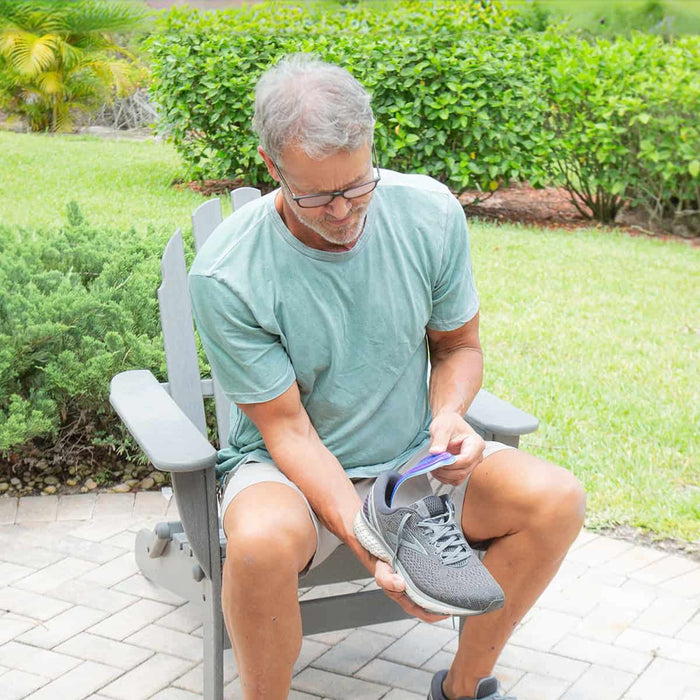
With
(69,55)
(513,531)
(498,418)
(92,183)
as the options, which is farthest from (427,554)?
(69,55)

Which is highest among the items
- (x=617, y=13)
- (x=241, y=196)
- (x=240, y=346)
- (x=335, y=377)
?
(x=617, y=13)

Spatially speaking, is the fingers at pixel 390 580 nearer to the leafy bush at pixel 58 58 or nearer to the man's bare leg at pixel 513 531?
the man's bare leg at pixel 513 531

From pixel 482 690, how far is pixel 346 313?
996 millimetres

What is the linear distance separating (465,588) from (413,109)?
6.98 m

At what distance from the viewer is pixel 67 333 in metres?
3.96

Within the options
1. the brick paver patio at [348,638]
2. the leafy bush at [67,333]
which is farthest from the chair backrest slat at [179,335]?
the leafy bush at [67,333]

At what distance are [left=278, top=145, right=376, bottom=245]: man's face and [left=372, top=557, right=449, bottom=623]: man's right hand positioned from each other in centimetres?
76

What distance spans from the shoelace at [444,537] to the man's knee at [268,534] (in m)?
0.22

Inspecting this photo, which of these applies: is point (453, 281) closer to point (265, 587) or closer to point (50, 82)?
point (265, 587)

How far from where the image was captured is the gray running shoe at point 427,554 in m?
2.10

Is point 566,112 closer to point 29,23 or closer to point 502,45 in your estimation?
point 502,45

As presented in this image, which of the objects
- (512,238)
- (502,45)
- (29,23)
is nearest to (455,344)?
(512,238)

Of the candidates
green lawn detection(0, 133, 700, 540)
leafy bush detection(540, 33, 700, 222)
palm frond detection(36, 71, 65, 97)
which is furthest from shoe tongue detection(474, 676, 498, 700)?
palm frond detection(36, 71, 65, 97)

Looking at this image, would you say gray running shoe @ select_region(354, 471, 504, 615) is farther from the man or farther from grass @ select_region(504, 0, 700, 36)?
grass @ select_region(504, 0, 700, 36)
